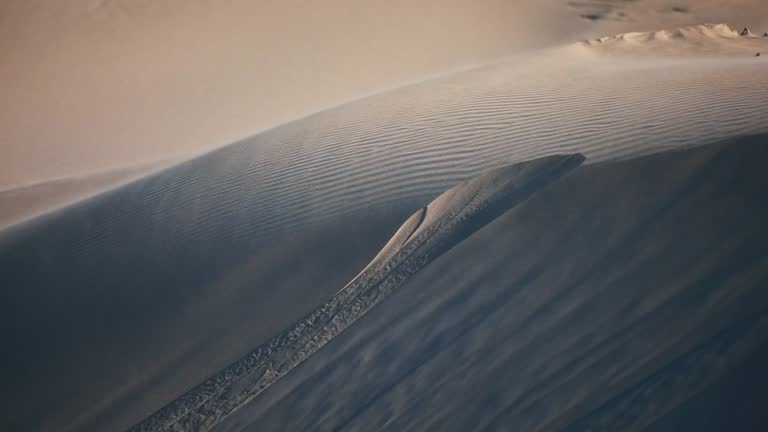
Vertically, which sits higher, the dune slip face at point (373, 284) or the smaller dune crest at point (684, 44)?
the smaller dune crest at point (684, 44)

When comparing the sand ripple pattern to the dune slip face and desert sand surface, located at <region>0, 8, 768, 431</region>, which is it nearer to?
desert sand surface, located at <region>0, 8, 768, 431</region>

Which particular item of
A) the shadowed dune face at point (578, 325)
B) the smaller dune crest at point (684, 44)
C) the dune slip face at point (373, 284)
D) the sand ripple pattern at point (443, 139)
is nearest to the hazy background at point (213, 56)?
the smaller dune crest at point (684, 44)

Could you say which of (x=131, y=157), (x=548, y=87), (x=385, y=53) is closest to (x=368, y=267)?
(x=548, y=87)

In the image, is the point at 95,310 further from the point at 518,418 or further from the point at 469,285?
the point at 518,418

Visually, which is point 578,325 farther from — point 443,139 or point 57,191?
point 57,191

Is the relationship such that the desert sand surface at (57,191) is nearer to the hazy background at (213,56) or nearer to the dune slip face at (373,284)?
the hazy background at (213,56)

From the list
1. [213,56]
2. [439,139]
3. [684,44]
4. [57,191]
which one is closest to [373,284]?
[439,139]
